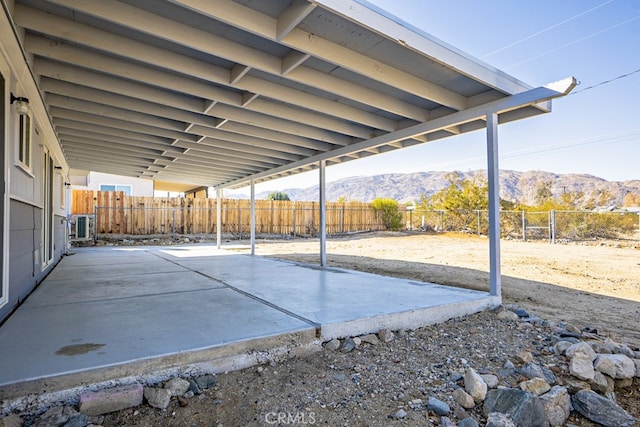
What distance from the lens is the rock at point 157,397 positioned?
1.68 meters

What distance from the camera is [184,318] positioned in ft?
8.70

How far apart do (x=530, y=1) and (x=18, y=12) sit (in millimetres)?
11613

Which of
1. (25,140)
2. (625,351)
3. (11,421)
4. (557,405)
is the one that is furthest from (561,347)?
(25,140)

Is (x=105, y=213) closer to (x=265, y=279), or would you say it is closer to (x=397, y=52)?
(x=265, y=279)

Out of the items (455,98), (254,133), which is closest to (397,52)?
(455,98)

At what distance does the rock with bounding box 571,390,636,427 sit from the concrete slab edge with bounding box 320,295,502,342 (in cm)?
123

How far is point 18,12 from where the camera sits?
8.17ft

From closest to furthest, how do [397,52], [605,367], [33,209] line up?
[605,367]
[397,52]
[33,209]

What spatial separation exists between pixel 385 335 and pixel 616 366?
1.50 m

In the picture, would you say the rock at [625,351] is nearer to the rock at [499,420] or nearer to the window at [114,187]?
the rock at [499,420]

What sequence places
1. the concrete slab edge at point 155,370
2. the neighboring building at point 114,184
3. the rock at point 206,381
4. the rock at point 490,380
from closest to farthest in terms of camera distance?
the concrete slab edge at point 155,370, the rock at point 206,381, the rock at point 490,380, the neighboring building at point 114,184

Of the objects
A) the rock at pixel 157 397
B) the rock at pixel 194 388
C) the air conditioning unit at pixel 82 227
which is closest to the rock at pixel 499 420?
the rock at pixel 194 388

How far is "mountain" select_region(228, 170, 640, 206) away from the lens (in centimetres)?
5016

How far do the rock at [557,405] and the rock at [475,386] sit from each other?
0.95 ft
